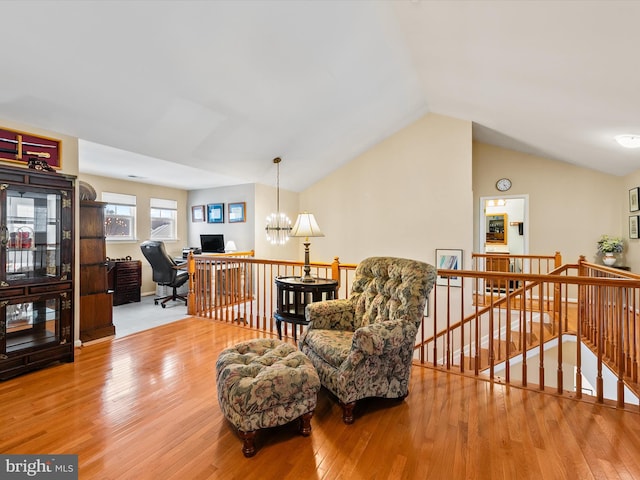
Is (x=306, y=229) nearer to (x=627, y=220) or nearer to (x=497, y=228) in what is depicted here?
(x=627, y=220)

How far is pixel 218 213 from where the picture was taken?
22.1 ft

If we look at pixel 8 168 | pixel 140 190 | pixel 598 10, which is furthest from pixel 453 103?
pixel 140 190

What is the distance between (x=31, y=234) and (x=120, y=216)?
12.1 ft

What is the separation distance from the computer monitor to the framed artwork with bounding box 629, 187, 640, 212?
7.01 m

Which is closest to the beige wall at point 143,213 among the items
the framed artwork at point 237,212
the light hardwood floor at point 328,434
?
the framed artwork at point 237,212

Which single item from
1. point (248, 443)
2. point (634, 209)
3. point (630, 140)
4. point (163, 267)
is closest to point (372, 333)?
point (248, 443)

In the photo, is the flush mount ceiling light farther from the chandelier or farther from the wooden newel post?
the wooden newel post

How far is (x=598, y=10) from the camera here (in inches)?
79.6

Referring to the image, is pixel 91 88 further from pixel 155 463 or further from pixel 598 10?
pixel 598 10

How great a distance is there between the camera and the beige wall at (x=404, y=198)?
543 cm

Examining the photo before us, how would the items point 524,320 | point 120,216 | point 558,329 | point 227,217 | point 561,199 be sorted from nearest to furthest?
point 524,320 < point 558,329 < point 561,199 < point 120,216 < point 227,217

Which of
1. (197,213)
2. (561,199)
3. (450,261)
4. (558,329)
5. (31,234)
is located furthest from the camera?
(197,213)

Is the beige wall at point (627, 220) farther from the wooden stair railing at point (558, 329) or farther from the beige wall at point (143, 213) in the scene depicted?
the beige wall at point (143, 213)

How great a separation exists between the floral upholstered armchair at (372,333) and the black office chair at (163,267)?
3.73 m
